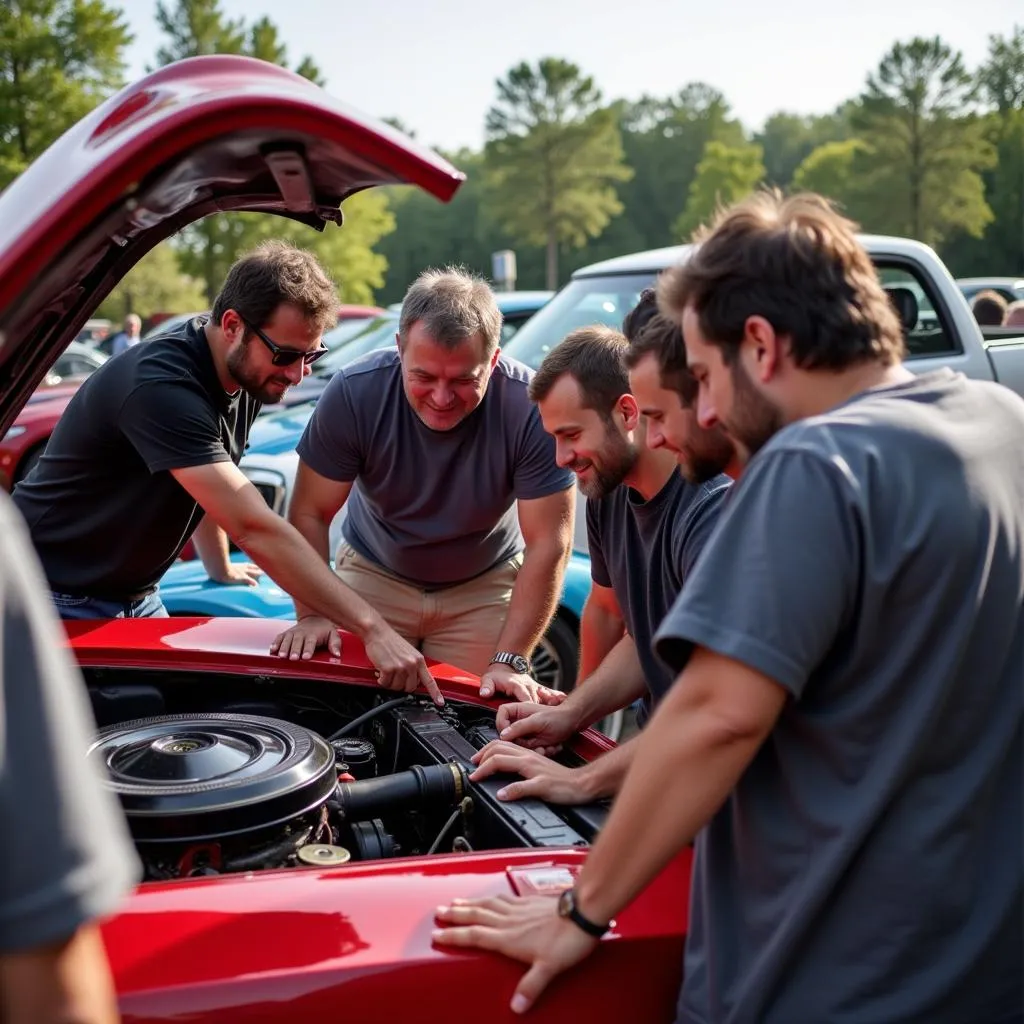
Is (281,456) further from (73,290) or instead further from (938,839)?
(938,839)

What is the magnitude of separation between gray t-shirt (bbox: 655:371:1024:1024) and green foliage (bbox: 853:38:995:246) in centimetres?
4805

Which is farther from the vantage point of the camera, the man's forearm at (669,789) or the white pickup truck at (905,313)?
the white pickup truck at (905,313)

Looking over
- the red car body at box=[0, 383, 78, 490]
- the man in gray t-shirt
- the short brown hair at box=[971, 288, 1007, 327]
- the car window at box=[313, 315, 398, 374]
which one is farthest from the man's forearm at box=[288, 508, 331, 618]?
the short brown hair at box=[971, 288, 1007, 327]

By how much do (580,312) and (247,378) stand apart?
3415 millimetres

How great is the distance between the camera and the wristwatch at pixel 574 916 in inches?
59.1

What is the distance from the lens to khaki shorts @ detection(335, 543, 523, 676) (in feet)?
13.5

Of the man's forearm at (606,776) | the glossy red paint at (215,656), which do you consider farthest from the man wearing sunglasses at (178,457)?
the man's forearm at (606,776)

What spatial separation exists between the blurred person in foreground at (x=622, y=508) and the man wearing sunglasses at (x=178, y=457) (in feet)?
2.37

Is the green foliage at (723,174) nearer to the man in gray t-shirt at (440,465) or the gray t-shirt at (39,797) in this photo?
the man in gray t-shirt at (440,465)

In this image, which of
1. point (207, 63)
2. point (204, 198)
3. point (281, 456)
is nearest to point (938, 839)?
point (207, 63)

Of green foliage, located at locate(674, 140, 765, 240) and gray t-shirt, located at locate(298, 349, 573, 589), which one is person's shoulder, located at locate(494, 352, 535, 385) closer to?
gray t-shirt, located at locate(298, 349, 573, 589)

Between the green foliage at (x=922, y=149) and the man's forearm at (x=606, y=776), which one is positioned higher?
the green foliage at (x=922, y=149)

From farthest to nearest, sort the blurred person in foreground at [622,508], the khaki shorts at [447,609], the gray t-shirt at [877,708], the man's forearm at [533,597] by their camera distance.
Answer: the khaki shorts at [447,609] < the man's forearm at [533,597] < the blurred person in foreground at [622,508] < the gray t-shirt at [877,708]

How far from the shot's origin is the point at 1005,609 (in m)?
1.44
